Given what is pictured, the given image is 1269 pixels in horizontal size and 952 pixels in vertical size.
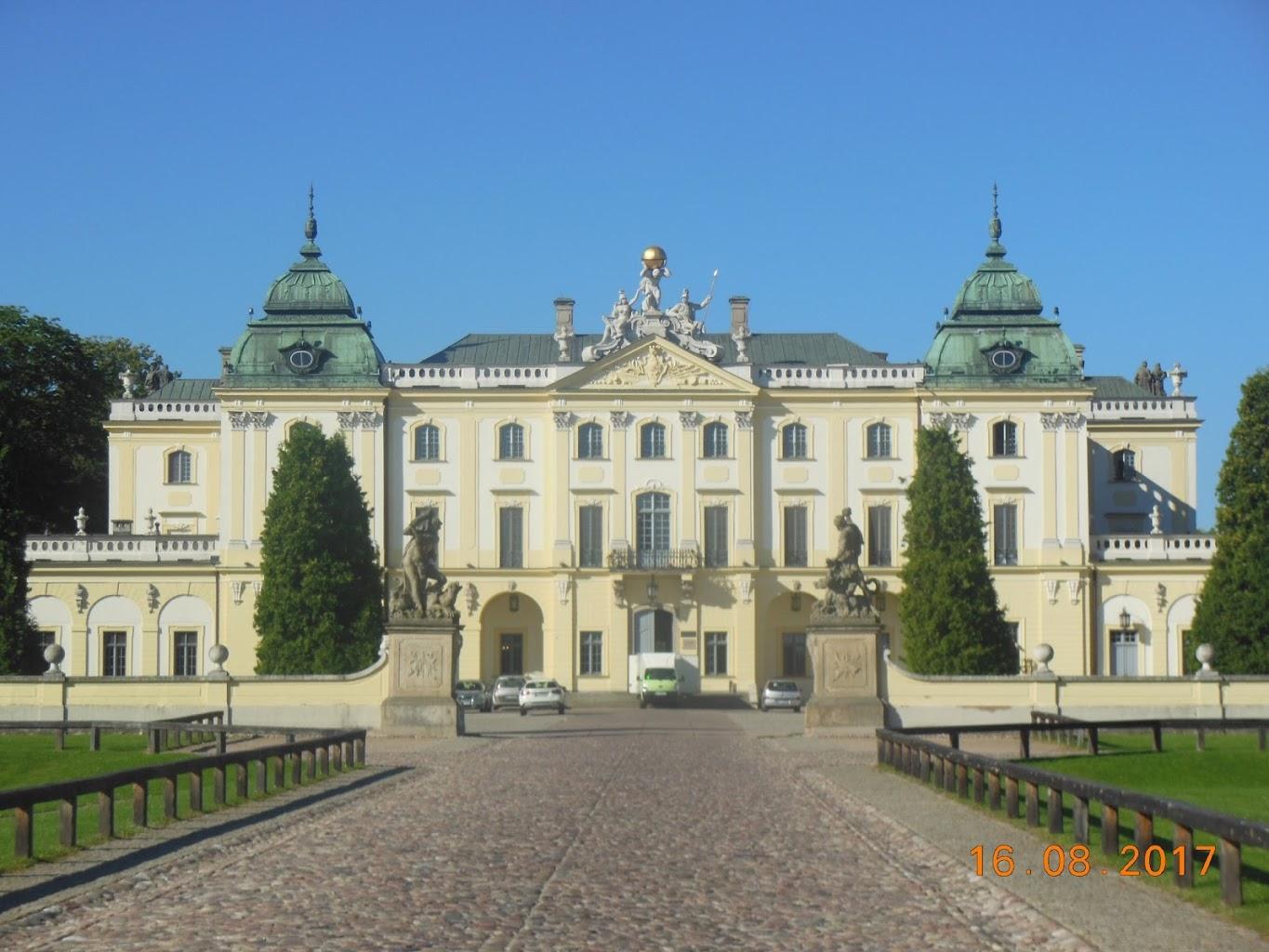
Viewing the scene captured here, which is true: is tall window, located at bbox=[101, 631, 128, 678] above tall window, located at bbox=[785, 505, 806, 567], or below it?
below

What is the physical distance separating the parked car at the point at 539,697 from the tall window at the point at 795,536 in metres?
16.2

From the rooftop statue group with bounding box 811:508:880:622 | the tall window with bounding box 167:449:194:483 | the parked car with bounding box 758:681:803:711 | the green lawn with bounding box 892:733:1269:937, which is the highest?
the tall window with bounding box 167:449:194:483

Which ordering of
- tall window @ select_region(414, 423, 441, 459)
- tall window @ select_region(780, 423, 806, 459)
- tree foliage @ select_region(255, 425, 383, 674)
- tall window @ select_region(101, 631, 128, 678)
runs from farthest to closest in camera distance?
tall window @ select_region(780, 423, 806, 459)
tall window @ select_region(414, 423, 441, 459)
tall window @ select_region(101, 631, 128, 678)
tree foliage @ select_region(255, 425, 383, 674)

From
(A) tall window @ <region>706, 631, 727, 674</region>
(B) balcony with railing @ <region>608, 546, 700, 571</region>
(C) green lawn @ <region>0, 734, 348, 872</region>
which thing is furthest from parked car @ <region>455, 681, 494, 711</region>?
(C) green lawn @ <region>0, 734, 348, 872</region>

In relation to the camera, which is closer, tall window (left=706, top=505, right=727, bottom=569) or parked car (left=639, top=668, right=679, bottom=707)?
parked car (left=639, top=668, right=679, bottom=707)

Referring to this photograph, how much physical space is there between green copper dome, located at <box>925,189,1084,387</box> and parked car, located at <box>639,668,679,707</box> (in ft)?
52.4

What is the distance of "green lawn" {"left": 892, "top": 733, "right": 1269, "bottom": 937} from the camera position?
45.1 ft

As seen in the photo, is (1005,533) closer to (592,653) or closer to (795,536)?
(795,536)

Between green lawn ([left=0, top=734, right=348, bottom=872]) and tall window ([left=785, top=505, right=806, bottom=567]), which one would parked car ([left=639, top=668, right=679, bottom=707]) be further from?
green lawn ([left=0, top=734, right=348, bottom=872])

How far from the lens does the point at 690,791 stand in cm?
2411

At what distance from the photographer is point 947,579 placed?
5803 centimetres

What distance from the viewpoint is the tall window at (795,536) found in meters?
73.9

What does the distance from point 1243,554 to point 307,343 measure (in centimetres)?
3607

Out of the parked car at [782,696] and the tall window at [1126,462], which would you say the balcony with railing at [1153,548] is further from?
the parked car at [782,696]
